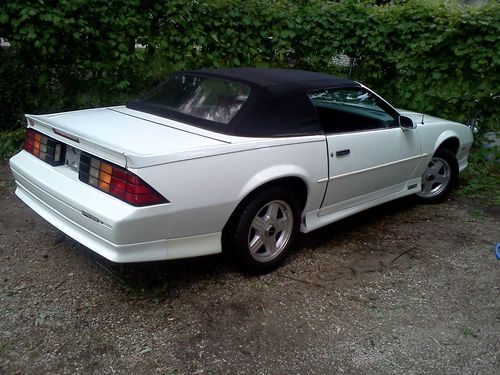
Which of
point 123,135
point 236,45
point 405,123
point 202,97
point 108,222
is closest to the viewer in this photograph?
point 108,222

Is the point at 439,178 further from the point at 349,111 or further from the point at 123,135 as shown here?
the point at 123,135

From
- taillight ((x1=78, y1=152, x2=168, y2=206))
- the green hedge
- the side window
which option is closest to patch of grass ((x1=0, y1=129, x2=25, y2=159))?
the green hedge

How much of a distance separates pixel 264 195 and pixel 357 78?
15.1ft

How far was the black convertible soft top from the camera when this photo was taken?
10.5 ft

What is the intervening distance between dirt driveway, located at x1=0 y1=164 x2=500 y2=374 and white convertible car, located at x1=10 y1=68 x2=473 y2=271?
0.34 meters

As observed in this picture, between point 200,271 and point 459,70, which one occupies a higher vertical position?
point 459,70

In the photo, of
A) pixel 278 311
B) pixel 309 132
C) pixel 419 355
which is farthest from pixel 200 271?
pixel 419 355

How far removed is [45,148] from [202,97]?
1.19m

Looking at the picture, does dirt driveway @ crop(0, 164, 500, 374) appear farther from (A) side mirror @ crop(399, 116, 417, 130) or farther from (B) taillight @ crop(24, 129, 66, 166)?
(A) side mirror @ crop(399, 116, 417, 130)

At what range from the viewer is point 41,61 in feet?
18.4

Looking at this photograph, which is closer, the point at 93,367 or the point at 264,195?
the point at 93,367

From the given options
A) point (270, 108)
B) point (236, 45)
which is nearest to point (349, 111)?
point (270, 108)

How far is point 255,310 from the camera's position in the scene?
2.96m

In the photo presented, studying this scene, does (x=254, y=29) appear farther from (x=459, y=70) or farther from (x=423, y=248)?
(x=423, y=248)
